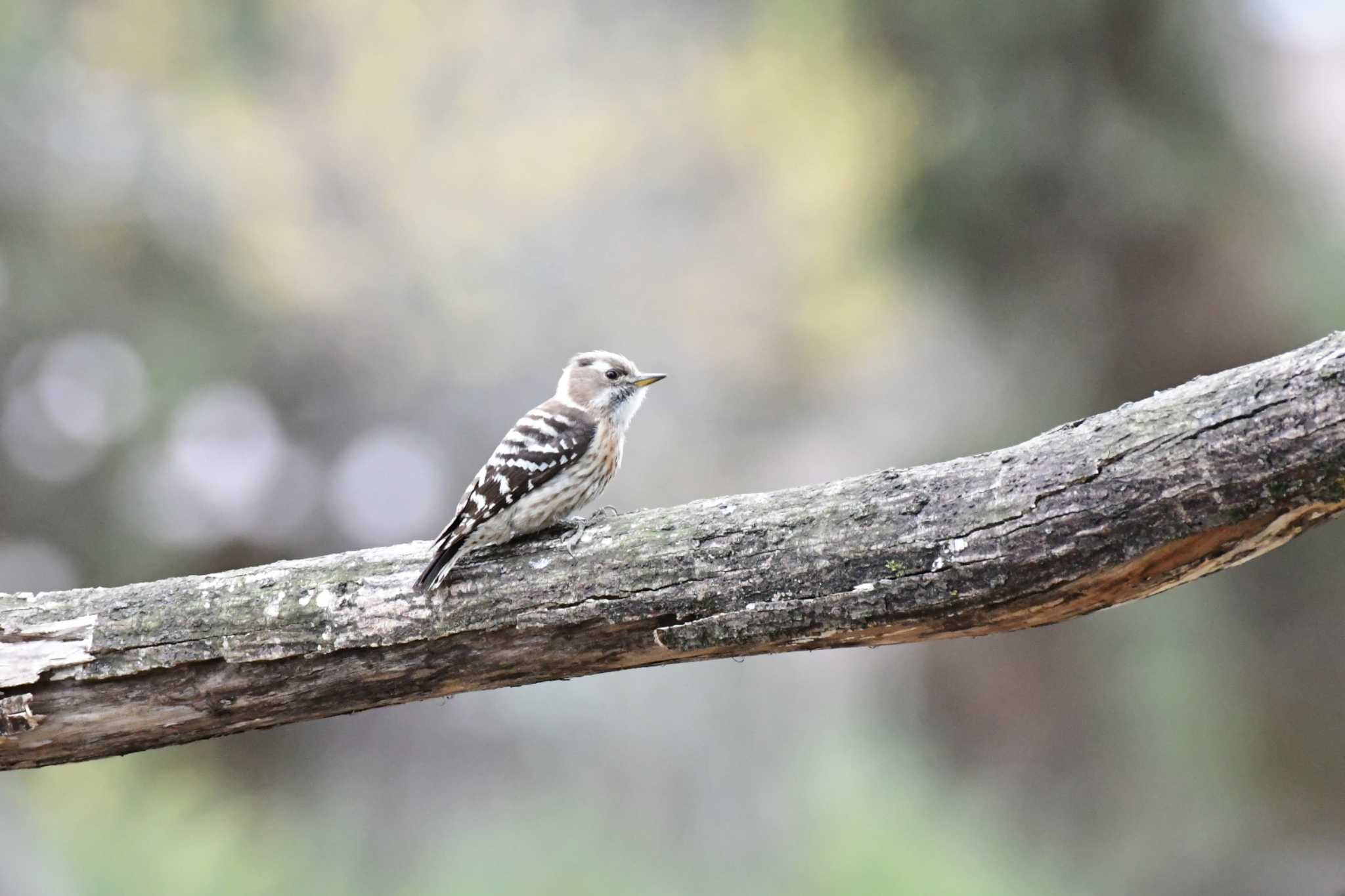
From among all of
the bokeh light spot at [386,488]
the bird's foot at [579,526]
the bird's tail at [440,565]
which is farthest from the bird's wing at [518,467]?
the bokeh light spot at [386,488]

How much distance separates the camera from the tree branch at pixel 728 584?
1593mm

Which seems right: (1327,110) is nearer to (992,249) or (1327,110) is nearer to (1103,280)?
(1103,280)

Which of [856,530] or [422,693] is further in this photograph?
[422,693]

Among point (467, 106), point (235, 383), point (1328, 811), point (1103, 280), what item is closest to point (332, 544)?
point (235, 383)

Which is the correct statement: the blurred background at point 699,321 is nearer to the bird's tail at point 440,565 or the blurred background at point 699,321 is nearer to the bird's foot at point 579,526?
the bird's foot at point 579,526

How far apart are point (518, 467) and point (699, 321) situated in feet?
12.6

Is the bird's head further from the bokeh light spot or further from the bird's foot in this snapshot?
A: the bokeh light spot

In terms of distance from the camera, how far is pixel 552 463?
8.39 feet

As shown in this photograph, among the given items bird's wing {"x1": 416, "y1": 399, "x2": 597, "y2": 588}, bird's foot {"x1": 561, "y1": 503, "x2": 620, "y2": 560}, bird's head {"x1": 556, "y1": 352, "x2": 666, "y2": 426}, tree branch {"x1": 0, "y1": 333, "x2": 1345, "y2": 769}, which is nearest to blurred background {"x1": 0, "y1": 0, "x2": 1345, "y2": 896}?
bird's head {"x1": 556, "y1": 352, "x2": 666, "y2": 426}

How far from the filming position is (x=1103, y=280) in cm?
553

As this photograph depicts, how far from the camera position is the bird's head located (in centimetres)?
300

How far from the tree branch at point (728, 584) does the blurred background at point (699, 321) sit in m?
2.47

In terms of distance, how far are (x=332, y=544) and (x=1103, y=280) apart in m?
4.36

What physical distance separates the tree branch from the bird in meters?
0.07
